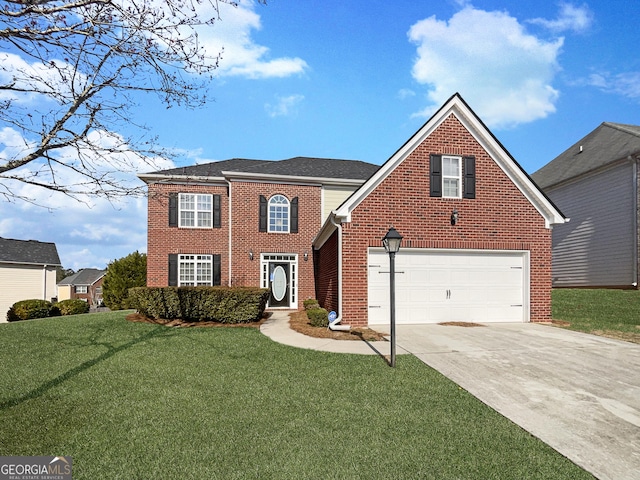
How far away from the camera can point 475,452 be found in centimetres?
383

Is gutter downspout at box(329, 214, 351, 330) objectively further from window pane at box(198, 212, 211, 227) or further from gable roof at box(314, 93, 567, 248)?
window pane at box(198, 212, 211, 227)

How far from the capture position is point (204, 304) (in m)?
11.6

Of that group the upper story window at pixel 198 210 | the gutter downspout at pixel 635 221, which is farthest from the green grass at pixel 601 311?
the upper story window at pixel 198 210

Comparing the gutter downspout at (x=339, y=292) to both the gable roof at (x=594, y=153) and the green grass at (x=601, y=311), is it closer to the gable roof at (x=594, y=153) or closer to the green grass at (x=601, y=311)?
the green grass at (x=601, y=311)

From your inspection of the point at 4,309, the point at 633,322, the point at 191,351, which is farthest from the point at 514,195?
the point at 4,309

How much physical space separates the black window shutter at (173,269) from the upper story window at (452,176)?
11.0 meters

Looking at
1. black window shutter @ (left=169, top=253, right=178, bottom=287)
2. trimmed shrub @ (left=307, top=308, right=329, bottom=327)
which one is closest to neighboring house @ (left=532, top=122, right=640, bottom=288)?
trimmed shrub @ (left=307, top=308, right=329, bottom=327)

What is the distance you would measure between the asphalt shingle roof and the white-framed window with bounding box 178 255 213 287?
3671 millimetres

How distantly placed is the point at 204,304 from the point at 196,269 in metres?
5.20

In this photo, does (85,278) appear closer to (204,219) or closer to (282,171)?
(204,219)

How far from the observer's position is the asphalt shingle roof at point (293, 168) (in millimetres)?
16656

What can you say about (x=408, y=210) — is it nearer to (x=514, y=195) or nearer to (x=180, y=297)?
(x=514, y=195)

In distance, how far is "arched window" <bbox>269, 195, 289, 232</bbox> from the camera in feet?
53.5

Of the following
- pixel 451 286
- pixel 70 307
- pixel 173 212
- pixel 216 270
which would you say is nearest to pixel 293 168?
pixel 173 212
